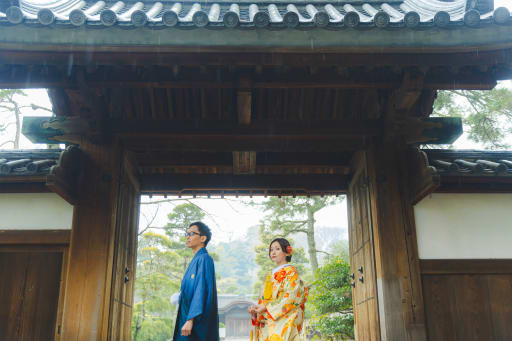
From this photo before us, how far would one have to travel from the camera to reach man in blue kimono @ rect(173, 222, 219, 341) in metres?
4.23

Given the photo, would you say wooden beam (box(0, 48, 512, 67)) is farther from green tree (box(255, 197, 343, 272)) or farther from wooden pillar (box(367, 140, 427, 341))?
green tree (box(255, 197, 343, 272))

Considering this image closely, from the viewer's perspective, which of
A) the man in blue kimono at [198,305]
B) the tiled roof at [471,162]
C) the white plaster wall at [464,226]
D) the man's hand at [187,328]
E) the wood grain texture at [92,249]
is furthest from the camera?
the white plaster wall at [464,226]

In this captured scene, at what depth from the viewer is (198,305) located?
4242mm

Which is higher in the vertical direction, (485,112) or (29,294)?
(485,112)

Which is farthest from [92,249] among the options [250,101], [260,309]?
[250,101]

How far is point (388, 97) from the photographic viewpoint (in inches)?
199

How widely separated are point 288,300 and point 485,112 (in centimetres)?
1059

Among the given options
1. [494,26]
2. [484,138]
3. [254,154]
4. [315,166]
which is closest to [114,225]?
[254,154]

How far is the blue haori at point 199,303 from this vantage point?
4.24 metres

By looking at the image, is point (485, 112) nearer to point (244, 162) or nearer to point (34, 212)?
point (244, 162)

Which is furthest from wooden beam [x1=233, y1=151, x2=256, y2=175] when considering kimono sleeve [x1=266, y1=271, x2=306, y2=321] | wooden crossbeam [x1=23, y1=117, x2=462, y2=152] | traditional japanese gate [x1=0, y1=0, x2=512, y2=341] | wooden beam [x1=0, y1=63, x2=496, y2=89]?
kimono sleeve [x1=266, y1=271, x2=306, y2=321]

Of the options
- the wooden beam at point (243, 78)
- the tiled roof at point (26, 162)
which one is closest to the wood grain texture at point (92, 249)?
the tiled roof at point (26, 162)

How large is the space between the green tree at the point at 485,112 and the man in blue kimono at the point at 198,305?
10707mm

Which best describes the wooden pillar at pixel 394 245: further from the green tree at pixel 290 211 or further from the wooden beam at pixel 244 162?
the green tree at pixel 290 211
